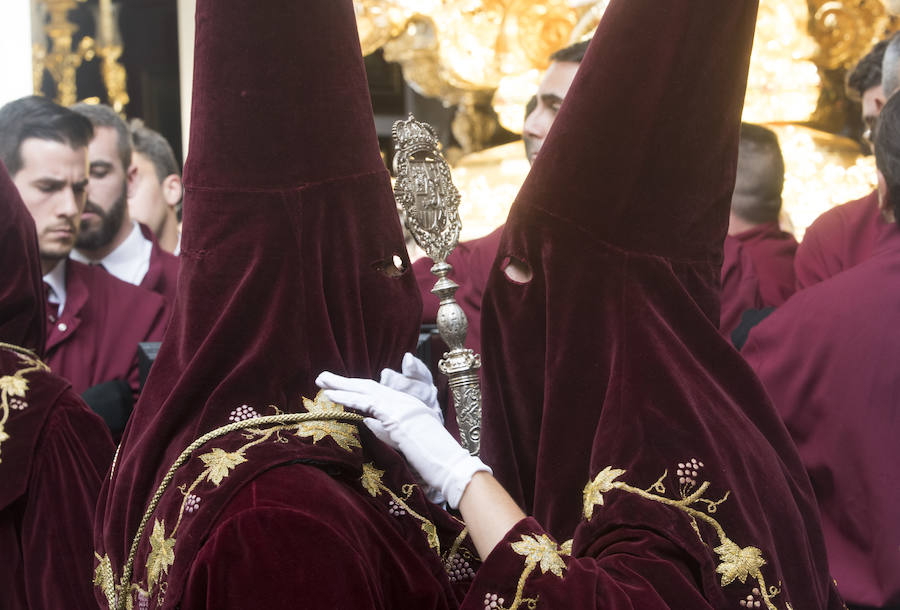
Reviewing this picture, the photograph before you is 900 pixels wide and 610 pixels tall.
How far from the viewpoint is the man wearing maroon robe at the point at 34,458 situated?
2236mm

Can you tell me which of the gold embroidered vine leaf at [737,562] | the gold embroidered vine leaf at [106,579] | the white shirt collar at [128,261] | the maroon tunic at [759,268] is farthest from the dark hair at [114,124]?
the gold embroidered vine leaf at [737,562]

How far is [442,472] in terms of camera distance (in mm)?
1528

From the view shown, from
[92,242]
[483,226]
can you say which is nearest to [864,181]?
[483,226]

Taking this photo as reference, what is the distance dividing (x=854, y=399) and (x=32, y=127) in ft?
7.16

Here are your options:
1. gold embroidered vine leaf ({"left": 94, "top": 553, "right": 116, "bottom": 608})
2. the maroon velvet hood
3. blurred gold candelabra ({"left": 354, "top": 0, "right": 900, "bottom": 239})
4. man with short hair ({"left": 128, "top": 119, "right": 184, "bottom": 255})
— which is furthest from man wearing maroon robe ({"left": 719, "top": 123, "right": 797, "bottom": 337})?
gold embroidered vine leaf ({"left": 94, "top": 553, "right": 116, "bottom": 608})

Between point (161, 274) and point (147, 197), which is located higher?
point (147, 197)

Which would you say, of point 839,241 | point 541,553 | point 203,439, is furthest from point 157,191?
point 541,553

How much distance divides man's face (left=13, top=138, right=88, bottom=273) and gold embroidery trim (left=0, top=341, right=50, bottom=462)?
76 centimetres

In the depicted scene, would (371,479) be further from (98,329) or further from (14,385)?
(98,329)

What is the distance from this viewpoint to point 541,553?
4.64 feet

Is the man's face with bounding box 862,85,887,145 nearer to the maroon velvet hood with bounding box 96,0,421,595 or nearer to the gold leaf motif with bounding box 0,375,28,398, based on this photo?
the maroon velvet hood with bounding box 96,0,421,595

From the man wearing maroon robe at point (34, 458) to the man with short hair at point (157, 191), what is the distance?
1611mm

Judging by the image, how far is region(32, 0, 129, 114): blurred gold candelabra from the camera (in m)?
5.12

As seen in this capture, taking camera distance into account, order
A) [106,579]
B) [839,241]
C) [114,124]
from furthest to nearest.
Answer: [114,124]
[839,241]
[106,579]
